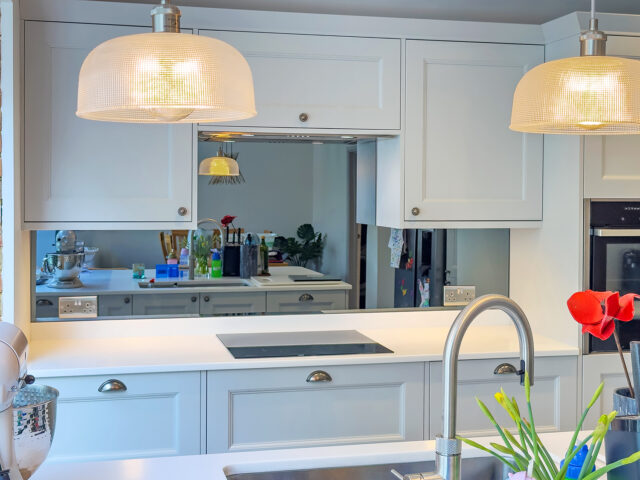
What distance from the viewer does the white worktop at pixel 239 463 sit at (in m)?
1.66

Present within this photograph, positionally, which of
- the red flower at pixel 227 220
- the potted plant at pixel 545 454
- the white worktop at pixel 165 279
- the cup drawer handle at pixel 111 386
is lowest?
the cup drawer handle at pixel 111 386

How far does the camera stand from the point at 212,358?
113 inches

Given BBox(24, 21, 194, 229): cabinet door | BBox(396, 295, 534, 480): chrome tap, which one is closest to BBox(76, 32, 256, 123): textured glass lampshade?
BBox(396, 295, 534, 480): chrome tap

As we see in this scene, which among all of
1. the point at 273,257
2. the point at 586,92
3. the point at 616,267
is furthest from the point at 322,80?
the point at 586,92

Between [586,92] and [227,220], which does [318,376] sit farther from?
[586,92]

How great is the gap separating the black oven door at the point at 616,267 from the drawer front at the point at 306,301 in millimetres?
1074

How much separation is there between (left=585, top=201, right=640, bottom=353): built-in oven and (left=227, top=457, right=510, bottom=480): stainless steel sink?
153 cm

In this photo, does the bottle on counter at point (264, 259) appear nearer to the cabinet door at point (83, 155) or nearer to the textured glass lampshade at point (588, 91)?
the cabinet door at point (83, 155)

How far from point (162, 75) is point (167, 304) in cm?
→ 216

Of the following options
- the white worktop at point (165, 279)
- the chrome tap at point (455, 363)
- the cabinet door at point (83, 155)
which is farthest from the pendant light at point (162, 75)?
the white worktop at point (165, 279)

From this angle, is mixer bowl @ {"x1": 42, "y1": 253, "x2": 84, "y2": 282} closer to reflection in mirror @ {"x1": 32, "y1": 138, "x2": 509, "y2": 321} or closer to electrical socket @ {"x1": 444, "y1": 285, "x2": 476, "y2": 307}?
reflection in mirror @ {"x1": 32, "y1": 138, "x2": 509, "y2": 321}

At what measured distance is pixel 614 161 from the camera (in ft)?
10.4

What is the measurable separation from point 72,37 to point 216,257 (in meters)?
1.06

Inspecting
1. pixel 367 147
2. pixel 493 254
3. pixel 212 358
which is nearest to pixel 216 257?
pixel 212 358
